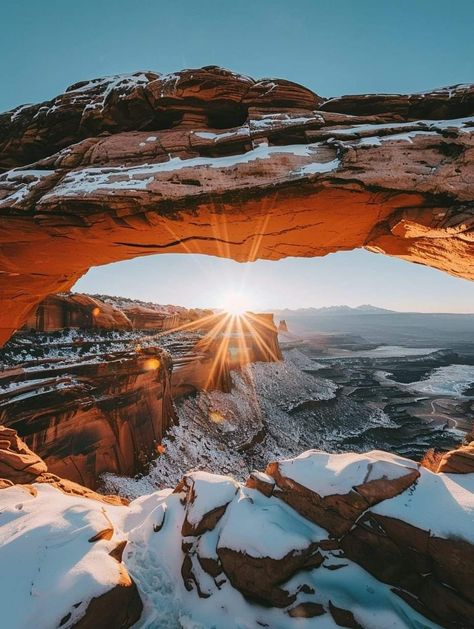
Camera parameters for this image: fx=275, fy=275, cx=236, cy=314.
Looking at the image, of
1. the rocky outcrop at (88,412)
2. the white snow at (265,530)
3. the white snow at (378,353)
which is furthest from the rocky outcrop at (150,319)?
the white snow at (378,353)

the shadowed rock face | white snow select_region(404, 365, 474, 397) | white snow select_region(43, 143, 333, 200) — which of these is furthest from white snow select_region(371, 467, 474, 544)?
white snow select_region(404, 365, 474, 397)

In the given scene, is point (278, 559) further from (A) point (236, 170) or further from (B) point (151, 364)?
(B) point (151, 364)

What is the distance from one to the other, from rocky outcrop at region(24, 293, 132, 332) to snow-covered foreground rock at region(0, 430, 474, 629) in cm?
1730

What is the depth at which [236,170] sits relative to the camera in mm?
6289

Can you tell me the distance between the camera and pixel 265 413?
29469mm

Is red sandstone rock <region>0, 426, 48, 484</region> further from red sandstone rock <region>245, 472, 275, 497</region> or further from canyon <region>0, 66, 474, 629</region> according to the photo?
red sandstone rock <region>245, 472, 275, 497</region>

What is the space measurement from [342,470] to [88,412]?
39.4ft

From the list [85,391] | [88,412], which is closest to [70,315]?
[85,391]

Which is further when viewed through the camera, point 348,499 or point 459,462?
point 459,462

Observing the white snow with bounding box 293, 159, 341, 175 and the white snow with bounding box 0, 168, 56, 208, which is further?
the white snow with bounding box 0, 168, 56, 208

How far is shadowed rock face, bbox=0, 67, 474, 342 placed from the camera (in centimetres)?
597

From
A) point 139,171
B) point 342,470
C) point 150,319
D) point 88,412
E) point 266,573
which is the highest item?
point 139,171

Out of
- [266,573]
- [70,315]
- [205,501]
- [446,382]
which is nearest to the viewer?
[266,573]

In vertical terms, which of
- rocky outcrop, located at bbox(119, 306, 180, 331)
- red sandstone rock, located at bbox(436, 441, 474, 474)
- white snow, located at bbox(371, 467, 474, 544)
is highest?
rocky outcrop, located at bbox(119, 306, 180, 331)
